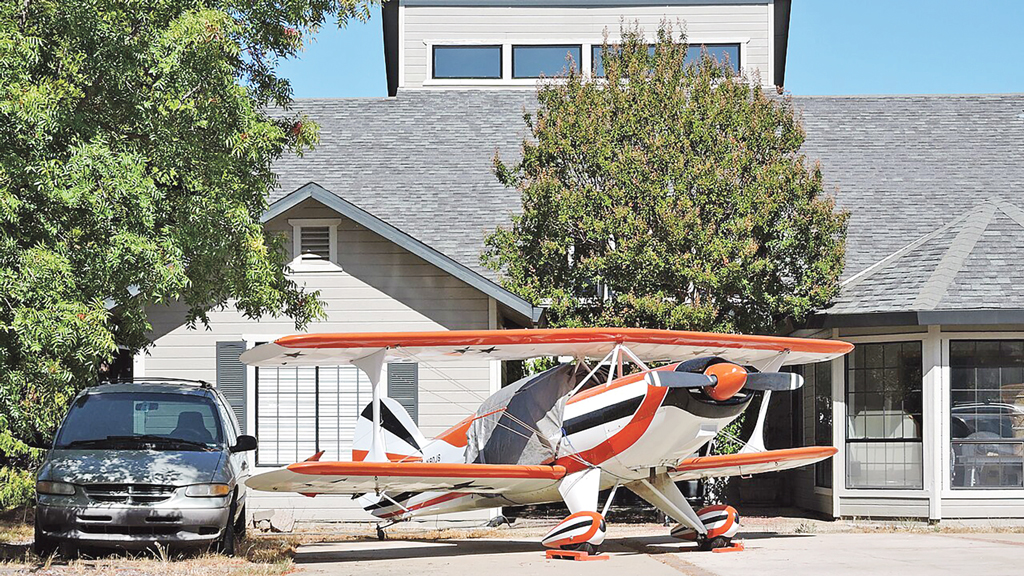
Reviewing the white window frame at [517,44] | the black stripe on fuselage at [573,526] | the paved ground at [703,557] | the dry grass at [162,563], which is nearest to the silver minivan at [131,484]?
the dry grass at [162,563]

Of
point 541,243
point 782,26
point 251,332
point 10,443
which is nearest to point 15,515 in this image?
point 251,332

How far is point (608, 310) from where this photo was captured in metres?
16.5

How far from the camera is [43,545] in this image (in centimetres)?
1058

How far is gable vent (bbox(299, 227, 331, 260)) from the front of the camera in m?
16.6

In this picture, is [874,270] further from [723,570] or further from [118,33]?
[118,33]

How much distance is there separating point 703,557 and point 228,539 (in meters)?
4.61

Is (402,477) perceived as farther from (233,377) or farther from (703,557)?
(233,377)

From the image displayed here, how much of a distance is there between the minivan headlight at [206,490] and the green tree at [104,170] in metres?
1.39

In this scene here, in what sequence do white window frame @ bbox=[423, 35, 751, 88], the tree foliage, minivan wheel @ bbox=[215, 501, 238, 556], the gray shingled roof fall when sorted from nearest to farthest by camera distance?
minivan wheel @ bbox=[215, 501, 238, 556] < the tree foliage < the gray shingled roof < white window frame @ bbox=[423, 35, 751, 88]

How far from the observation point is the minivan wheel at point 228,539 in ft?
36.0

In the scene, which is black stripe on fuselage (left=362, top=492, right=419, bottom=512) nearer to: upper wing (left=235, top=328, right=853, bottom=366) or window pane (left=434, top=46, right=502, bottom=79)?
upper wing (left=235, top=328, right=853, bottom=366)

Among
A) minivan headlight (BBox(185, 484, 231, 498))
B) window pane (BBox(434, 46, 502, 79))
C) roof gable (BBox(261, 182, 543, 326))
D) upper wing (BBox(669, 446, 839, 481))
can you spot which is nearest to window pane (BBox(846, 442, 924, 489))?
upper wing (BBox(669, 446, 839, 481))

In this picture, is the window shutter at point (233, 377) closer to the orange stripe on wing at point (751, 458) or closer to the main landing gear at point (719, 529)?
the orange stripe on wing at point (751, 458)

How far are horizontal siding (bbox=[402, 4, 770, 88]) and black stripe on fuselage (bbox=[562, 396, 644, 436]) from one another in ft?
50.2
